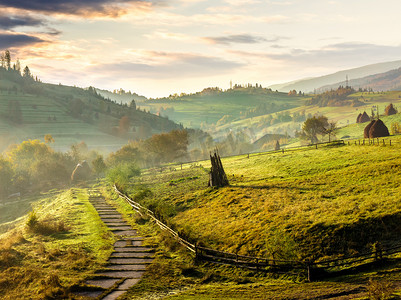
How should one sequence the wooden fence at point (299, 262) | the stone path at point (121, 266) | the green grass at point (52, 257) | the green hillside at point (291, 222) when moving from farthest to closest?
the stone path at point (121, 266) < the wooden fence at point (299, 262) < the green grass at point (52, 257) < the green hillside at point (291, 222)

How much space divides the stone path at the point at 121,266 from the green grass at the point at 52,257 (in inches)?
33.9

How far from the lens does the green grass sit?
923 inches

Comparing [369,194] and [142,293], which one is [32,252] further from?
[369,194]

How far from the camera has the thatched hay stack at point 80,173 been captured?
111750mm

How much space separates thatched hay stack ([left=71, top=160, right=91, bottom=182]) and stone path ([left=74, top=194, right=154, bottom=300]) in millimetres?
69912

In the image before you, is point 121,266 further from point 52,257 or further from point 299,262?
point 299,262

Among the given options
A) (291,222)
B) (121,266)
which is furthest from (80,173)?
(291,222)

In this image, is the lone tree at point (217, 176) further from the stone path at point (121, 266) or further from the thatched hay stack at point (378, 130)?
the thatched hay stack at point (378, 130)

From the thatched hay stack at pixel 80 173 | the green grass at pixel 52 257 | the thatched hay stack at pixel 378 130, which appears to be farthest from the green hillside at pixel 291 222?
the thatched hay stack at pixel 80 173

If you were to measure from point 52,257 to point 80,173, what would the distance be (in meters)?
88.4

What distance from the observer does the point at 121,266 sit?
97.0 ft

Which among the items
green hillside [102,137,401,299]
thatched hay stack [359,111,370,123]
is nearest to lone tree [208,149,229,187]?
green hillside [102,137,401,299]

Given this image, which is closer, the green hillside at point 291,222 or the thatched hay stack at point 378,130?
the green hillside at point 291,222

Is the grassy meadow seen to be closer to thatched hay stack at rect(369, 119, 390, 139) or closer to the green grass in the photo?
the green grass
